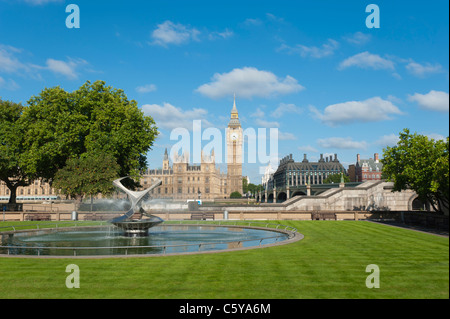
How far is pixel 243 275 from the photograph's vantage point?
37.6ft

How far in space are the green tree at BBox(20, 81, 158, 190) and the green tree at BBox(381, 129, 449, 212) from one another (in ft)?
93.7

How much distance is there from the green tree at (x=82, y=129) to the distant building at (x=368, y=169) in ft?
358

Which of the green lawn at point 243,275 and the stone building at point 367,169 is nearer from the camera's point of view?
the green lawn at point 243,275

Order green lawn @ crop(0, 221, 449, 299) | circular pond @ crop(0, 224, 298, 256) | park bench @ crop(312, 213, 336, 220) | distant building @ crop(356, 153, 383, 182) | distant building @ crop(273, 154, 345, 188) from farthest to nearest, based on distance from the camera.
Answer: distant building @ crop(273, 154, 345, 188) < distant building @ crop(356, 153, 383, 182) < park bench @ crop(312, 213, 336, 220) < circular pond @ crop(0, 224, 298, 256) < green lawn @ crop(0, 221, 449, 299)

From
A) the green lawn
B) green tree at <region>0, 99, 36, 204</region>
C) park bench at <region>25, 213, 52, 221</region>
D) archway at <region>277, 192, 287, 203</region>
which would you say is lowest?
archway at <region>277, 192, 287, 203</region>

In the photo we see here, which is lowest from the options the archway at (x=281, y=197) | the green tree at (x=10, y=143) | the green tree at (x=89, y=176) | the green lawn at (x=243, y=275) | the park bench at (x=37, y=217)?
the archway at (x=281, y=197)

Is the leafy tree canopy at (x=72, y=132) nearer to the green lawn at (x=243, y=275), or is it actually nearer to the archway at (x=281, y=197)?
the green lawn at (x=243, y=275)

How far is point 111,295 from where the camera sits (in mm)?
9352

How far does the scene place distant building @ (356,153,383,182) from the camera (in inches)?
5458

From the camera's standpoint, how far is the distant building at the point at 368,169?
138625 mm

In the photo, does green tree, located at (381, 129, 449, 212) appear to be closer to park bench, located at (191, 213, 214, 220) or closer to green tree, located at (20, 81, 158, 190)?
park bench, located at (191, 213, 214, 220)

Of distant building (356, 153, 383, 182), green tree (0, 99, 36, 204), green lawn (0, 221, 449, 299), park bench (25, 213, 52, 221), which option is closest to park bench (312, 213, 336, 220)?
green lawn (0, 221, 449, 299)

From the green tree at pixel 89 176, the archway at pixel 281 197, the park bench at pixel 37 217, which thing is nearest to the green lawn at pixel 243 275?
the park bench at pixel 37 217

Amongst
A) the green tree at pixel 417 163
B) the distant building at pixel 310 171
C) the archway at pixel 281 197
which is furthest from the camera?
the distant building at pixel 310 171
